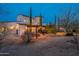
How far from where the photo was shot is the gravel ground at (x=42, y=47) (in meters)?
1.95

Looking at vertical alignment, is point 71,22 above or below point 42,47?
above

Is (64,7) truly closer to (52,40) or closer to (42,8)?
(42,8)

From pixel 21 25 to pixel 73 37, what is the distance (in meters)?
0.61

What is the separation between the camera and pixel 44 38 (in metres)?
1.96

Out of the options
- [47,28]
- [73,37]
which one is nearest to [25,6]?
[47,28]

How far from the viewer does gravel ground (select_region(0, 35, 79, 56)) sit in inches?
76.6

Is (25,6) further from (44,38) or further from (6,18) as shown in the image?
(44,38)

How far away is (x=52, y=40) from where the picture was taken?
1.96 m

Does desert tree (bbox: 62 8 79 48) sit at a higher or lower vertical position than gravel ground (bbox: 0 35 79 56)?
higher

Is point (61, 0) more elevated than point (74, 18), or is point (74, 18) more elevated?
point (61, 0)

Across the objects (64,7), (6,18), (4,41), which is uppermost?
(64,7)

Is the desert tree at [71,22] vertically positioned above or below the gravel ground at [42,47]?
above

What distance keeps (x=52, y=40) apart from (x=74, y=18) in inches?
14.0

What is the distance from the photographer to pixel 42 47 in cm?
196
